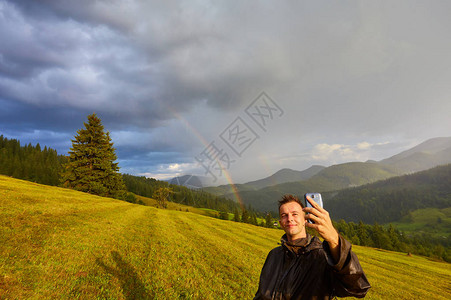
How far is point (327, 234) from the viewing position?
207cm

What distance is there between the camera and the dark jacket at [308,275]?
2.23 meters

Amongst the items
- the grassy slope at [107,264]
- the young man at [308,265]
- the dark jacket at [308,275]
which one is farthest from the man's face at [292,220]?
the grassy slope at [107,264]

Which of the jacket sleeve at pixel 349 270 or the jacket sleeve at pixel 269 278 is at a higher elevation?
the jacket sleeve at pixel 349 270

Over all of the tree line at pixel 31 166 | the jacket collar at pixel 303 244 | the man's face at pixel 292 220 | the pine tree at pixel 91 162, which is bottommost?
the jacket collar at pixel 303 244

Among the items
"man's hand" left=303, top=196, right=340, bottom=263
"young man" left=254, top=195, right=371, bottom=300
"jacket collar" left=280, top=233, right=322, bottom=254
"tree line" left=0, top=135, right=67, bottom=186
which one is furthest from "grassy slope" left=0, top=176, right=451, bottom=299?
"tree line" left=0, top=135, right=67, bottom=186

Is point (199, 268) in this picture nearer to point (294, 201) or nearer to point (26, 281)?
point (26, 281)

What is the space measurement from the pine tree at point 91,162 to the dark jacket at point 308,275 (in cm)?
5026

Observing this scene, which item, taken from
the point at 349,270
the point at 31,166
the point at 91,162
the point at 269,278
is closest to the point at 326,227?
the point at 349,270

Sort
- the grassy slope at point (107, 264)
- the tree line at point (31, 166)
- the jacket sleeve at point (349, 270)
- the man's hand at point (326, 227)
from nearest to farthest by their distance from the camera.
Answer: the man's hand at point (326, 227)
the jacket sleeve at point (349, 270)
the grassy slope at point (107, 264)
the tree line at point (31, 166)

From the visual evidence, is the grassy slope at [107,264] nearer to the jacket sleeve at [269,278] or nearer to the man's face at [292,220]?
the jacket sleeve at [269,278]

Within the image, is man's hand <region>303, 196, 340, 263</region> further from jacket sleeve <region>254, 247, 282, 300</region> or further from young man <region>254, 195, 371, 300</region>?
jacket sleeve <region>254, 247, 282, 300</region>

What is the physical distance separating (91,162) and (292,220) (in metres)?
52.1

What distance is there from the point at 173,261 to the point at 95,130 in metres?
45.6

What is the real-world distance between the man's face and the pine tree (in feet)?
166
